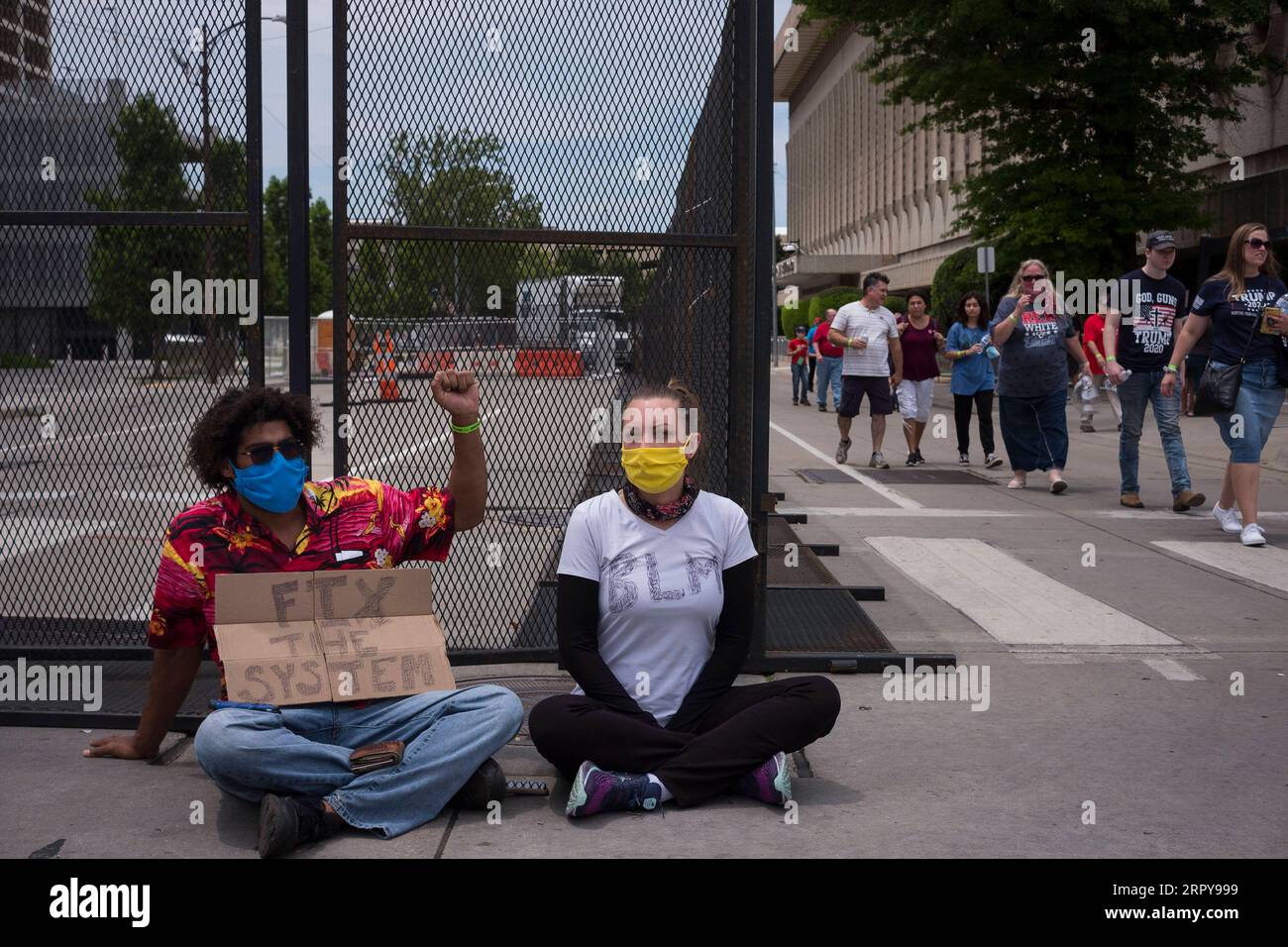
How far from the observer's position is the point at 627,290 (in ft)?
19.6

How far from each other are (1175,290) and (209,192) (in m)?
7.97

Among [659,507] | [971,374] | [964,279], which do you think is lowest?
[659,507]

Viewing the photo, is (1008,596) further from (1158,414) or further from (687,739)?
(687,739)

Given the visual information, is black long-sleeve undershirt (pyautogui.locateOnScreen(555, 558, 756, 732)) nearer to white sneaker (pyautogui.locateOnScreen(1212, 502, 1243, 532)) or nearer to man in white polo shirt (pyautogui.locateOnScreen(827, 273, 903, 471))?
white sneaker (pyautogui.locateOnScreen(1212, 502, 1243, 532))

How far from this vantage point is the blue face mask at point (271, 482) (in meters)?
4.26

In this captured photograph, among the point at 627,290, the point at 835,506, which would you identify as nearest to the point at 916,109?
the point at 835,506

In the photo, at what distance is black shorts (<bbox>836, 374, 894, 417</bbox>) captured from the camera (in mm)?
14508

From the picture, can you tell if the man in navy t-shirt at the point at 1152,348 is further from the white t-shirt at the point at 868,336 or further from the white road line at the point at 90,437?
the white road line at the point at 90,437

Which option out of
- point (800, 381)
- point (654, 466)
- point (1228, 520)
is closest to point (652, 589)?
point (654, 466)

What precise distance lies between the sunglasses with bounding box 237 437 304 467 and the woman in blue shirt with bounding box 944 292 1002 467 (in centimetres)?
1093

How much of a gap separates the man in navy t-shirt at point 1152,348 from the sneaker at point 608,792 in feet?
25.4

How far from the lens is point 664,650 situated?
Answer: 14.9ft

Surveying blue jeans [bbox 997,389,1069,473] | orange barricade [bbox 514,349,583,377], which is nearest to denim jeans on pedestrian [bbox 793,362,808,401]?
blue jeans [bbox 997,389,1069,473]

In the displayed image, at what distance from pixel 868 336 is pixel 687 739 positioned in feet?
34.2
